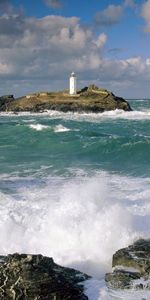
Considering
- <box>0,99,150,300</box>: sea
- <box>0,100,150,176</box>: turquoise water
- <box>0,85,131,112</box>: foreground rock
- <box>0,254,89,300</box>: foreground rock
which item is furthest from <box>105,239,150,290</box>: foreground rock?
<box>0,85,131,112</box>: foreground rock

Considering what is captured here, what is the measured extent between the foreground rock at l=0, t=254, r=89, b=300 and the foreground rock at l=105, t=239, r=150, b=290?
607 millimetres

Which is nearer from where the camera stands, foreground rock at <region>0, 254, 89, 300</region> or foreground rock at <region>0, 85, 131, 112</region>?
foreground rock at <region>0, 254, 89, 300</region>

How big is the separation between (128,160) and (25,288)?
1636cm

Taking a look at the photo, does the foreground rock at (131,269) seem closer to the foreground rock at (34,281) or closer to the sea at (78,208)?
the sea at (78,208)

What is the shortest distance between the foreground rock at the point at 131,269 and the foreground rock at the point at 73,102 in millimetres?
61071

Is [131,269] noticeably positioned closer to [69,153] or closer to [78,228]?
[78,228]

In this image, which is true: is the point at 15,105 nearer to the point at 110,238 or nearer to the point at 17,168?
the point at 17,168

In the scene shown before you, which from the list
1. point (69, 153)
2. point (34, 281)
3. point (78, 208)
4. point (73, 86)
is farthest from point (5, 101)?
point (34, 281)

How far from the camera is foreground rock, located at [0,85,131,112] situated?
69250 mm

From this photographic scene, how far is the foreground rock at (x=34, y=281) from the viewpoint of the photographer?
21.3 ft

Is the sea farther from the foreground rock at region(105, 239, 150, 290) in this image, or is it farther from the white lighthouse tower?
the white lighthouse tower

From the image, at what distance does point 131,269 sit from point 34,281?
1.76 meters

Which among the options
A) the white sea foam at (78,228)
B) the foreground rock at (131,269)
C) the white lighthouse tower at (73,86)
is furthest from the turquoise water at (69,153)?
the white lighthouse tower at (73,86)

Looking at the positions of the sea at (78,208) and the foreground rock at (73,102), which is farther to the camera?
the foreground rock at (73,102)
